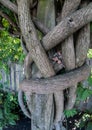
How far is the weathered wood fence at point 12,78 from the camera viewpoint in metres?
4.00

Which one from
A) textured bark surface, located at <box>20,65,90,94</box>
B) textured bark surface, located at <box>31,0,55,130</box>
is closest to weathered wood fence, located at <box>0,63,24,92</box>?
textured bark surface, located at <box>31,0,55,130</box>

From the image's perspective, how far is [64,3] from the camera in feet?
3.05

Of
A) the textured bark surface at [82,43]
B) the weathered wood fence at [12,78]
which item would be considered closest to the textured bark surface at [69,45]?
the textured bark surface at [82,43]

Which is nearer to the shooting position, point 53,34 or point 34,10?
point 53,34

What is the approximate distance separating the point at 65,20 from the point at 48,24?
4.2 inches

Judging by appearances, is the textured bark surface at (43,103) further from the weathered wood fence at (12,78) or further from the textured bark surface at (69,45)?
the weathered wood fence at (12,78)

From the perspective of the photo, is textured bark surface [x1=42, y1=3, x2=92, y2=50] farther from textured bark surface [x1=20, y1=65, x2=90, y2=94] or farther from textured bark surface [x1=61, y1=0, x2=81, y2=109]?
textured bark surface [x1=20, y1=65, x2=90, y2=94]

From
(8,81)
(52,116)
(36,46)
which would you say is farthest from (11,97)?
(36,46)

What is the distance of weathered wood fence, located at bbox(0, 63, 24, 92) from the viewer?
400 cm

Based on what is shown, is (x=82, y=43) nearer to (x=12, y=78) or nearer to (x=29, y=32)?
(x=29, y=32)

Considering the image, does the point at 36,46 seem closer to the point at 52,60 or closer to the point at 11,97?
the point at 52,60

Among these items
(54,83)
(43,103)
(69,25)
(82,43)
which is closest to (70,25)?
(69,25)

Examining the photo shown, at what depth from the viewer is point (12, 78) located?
4.14 meters

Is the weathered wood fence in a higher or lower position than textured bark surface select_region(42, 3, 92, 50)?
lower
